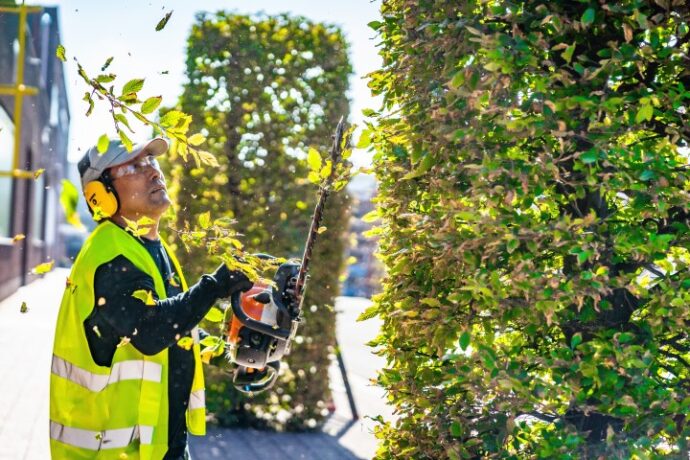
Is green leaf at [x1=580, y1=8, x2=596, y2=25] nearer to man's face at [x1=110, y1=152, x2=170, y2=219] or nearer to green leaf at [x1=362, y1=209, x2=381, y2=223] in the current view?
green leaf at [x1=362, y1=209, x2=381, y2=223]

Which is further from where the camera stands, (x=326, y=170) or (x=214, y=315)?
(x=214, y=315)

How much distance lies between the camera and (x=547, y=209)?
3.08 metres

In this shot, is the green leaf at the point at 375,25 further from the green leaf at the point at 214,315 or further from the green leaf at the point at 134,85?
the green leaf at the point at 134,85

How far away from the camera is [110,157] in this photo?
3469 millimetres

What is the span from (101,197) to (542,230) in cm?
174

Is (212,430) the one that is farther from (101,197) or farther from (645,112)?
(645,112)

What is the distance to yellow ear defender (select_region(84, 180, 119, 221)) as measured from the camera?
3.47m

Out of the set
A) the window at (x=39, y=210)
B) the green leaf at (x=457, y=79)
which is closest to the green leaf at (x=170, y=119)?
the green leaf at (x=457, y=79)

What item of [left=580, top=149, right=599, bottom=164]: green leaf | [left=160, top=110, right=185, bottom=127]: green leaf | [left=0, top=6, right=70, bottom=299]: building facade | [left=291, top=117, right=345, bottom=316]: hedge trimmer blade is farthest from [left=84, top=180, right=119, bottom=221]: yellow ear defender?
[left=0, top=6, right=70, bottom=299]: building facade

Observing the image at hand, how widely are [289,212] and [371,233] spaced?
4.92 m

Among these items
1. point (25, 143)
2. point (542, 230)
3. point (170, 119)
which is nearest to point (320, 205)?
point (542, 230)

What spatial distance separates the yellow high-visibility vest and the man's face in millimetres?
278

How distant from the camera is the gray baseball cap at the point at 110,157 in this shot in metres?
3.46

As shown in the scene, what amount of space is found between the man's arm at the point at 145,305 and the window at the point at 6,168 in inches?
495
